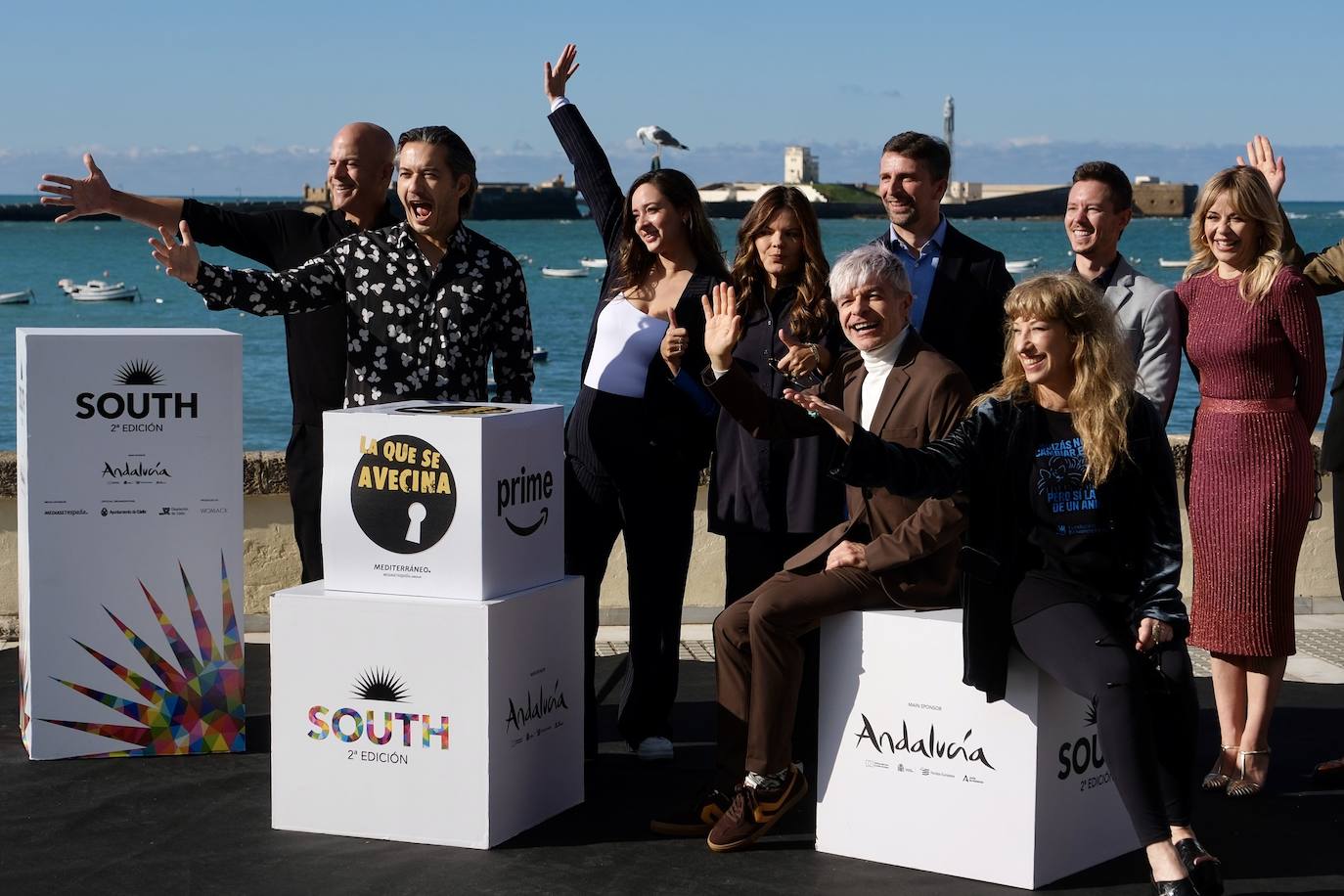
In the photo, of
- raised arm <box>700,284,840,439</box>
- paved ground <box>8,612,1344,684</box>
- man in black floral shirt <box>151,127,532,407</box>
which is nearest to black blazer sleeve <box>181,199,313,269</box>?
man in black floral shirt <box>151,127,532,407</box>

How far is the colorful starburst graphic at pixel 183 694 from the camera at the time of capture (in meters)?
4.68

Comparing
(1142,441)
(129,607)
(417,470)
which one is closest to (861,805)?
(1142,441)

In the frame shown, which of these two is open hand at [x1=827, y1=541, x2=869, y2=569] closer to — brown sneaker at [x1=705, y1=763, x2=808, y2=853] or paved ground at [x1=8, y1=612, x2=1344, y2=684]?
brown sneaker at [x1=705, y1=763, x2=808, y2=853]

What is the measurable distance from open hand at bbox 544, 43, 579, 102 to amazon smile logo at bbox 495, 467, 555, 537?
1463 millimetres

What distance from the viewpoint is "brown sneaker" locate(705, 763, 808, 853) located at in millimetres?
3932

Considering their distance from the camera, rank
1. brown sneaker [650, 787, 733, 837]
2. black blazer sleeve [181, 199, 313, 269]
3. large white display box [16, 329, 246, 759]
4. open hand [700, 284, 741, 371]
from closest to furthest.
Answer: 1. open hand [700, 284, 741, 371]
2. brown sneaker [650, 787, 733, 837]
3. large white display box [16, 329, 246, 759]
4. black blazer sleeve [181, 199, 313, 269]

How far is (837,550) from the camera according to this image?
3.93 metres

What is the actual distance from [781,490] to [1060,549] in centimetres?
87

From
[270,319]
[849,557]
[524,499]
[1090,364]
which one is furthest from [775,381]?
[270,319]

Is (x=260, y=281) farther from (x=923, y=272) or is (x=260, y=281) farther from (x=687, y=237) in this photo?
(x=923, y=272)

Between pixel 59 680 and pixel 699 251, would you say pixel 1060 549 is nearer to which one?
pixel 699 251

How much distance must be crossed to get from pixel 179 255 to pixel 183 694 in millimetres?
1275

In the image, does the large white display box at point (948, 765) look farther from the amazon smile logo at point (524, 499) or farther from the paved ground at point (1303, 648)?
the paved ground at point (1303, 648)

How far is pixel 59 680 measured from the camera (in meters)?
4.65
